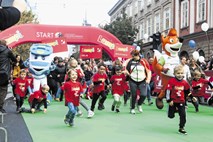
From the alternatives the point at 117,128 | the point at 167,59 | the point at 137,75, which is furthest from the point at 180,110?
the point at 137,75

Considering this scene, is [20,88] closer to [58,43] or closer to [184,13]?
[58,43]

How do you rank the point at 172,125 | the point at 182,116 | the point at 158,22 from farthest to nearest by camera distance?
the point at 158,22 < the point at 172,125 < the point at 182,116

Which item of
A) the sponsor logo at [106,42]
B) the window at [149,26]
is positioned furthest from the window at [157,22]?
the sponsor logo at [106,42]

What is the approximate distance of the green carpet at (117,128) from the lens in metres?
6.59

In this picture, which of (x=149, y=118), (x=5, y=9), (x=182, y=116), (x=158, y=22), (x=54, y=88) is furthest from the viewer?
(x=158, y=22)

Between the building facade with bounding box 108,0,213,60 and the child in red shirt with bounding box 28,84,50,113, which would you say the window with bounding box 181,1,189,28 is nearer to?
the building facade with bounding box 108,0,213,60

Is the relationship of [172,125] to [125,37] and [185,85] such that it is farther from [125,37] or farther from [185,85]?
[125,37]

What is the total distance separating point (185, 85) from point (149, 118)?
210 centimetres

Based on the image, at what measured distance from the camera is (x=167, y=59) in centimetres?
966

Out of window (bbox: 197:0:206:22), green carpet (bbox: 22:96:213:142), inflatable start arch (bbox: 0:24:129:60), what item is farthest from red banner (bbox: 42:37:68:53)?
window (bbox: 197:0:206:22)

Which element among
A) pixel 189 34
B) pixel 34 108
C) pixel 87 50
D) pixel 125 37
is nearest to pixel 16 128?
pixel 34 108

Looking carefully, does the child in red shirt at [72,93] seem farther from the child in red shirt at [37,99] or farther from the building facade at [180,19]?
the building facade at [180,19]

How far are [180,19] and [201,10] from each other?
170 inches

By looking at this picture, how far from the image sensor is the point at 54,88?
1495 cm
